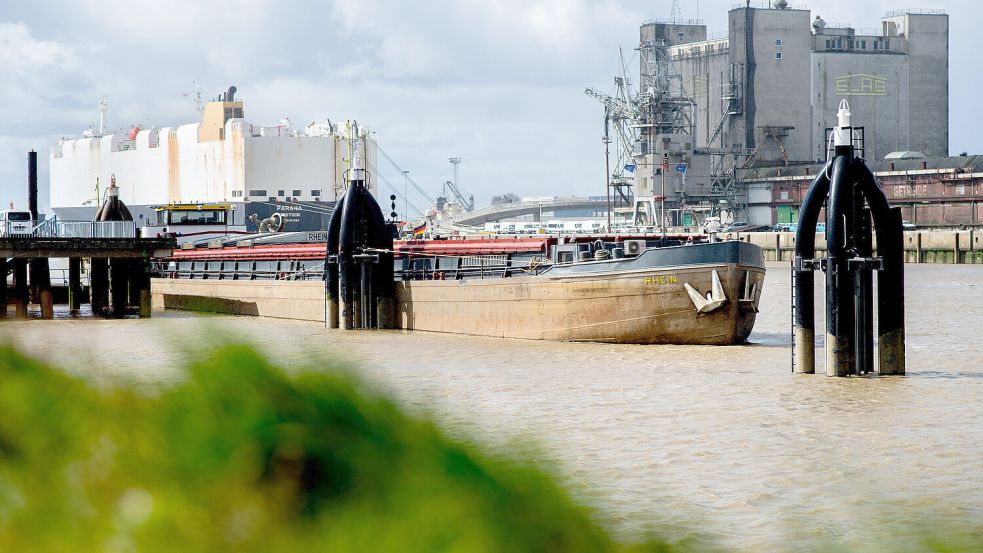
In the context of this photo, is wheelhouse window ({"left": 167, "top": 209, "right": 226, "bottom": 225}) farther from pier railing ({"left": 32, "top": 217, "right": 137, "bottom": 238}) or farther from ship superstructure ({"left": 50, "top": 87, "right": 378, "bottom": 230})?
ship superstructure ({"left": 50, "top": 87, "right": 378, "bottom": 230})

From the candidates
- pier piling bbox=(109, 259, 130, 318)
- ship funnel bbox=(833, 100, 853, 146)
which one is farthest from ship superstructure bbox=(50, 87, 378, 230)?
ship funnel bbox=(833, 100, 853, 146)

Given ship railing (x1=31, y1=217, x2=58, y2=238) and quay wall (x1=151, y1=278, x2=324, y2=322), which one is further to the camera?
ship railing (x1=31, y1=217, x2=58, y2=238)

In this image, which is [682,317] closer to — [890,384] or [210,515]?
[890,384]

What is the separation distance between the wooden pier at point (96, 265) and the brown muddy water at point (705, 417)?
775 cm

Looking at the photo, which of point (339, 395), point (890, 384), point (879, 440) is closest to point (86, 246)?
point (890, 384)

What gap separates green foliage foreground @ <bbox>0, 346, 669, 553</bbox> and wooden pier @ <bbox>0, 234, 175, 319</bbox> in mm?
38487

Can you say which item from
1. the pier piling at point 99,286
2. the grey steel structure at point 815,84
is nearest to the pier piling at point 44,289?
the pier piling at point 99,286

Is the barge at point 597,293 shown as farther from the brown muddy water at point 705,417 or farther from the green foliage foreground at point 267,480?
the green foliage foreground at point 267,480

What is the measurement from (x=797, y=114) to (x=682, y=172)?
1336 cm

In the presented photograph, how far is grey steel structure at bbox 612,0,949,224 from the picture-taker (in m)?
116

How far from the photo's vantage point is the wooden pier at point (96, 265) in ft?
133

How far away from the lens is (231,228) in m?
59.0

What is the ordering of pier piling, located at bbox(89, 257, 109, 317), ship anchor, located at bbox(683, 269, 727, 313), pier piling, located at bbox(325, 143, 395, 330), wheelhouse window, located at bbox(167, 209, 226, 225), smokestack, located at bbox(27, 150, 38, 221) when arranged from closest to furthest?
ship anchor, located at bbox(683, 269, 727, 313), pier piling, located at bbox(325, 143, 395, 330), pier piling, located at bbox(89, 257, 109, 317), wheelhouse window, located at bbox(167, 209, 226, 225), smokestack, located at bbox(27, 150, 38, 221)

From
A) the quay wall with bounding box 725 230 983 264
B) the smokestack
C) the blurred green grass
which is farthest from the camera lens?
the quay wall with bounding box 725 230 983 264
